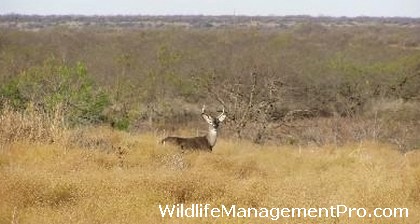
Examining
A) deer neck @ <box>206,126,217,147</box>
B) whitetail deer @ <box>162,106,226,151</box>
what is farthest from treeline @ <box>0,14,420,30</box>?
deer neck @ <box>206,126,217,147</box>

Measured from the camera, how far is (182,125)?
99.0 feet

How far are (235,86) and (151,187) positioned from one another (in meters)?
19.1

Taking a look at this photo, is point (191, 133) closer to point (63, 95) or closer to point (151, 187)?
point (63, 95)

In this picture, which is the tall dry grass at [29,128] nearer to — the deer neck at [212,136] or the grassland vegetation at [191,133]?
the grassland vegetation at [191,133]

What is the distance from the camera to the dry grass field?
19.4 feet

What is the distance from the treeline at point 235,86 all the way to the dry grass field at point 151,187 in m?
3.88

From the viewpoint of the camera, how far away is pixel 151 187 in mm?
6855

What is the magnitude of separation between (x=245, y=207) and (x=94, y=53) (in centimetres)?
3753

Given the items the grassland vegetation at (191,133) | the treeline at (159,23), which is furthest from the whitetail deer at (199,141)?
the treeline at (159,23)

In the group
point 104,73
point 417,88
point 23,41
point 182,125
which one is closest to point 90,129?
point 182,125

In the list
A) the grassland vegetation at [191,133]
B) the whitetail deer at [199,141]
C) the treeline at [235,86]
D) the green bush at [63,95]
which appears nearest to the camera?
the grassland vegetation at [191,133]

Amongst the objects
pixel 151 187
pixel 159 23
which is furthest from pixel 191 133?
pixel 159 23

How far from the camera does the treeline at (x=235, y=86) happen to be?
2003cm

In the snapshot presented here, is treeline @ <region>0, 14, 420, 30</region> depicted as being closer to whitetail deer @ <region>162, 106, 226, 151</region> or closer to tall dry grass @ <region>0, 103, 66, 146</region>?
whitetail deer @ <region>162, 106, 226, 151</region>
